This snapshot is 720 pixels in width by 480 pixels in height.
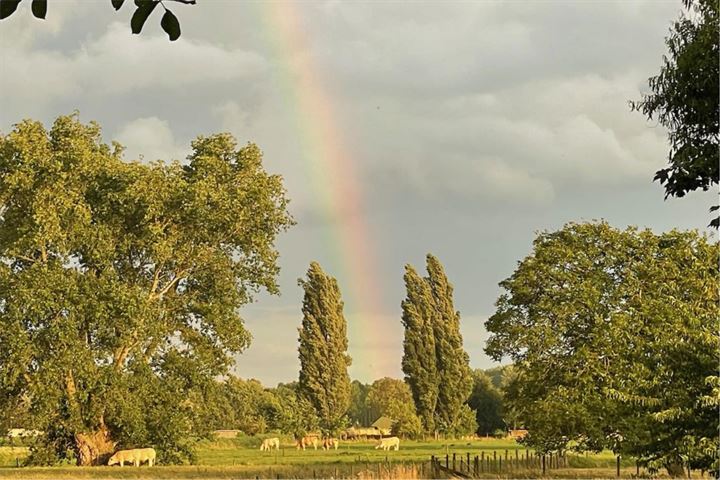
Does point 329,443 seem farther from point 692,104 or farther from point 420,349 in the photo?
point 692,104

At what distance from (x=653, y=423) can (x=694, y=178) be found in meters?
11.8

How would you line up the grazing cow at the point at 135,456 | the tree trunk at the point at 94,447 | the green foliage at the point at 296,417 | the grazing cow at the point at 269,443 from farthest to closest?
the green foliage at the point at 296,417 < the grazing cow at the point at 269,443 < the tree trunk at the point at 94,447 < the grazing cow at the point at 135,456

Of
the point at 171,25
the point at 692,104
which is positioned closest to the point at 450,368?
the point at 692,104

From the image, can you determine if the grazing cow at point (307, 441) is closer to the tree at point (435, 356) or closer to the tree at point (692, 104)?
the tree at point (435, 356)

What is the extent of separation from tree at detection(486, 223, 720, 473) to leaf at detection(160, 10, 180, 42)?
22.2 metres

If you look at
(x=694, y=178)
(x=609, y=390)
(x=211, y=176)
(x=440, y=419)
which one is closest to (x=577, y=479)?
(x=609, y=390)

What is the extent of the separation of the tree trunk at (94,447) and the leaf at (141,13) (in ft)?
122

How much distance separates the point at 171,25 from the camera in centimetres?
348

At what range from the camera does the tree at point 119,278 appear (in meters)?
35.8

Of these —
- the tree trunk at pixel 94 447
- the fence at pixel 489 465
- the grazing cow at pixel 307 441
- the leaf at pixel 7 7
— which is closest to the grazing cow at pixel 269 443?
the grazing cow at pixel 307 441

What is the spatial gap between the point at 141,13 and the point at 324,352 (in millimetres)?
76968

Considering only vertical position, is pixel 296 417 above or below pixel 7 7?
below

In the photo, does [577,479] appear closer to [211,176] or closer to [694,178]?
[211,176]

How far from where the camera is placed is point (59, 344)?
35.8 metres
